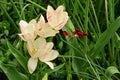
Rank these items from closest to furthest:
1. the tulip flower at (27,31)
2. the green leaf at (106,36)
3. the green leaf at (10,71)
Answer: the tulip flower at (27,31) → the green leaf at (10,71) → the green leaf at (106,36)

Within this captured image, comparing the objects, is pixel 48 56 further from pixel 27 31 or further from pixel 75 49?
pixel 75 49

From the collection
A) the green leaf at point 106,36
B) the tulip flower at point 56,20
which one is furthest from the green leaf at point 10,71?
the green leaf at point 106,36

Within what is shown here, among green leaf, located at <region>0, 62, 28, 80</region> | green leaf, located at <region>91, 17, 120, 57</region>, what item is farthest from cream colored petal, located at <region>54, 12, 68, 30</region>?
green leaf, located at <region>91, 17, 120, 57</region>

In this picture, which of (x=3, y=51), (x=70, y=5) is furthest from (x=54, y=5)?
(x=3, y=51)

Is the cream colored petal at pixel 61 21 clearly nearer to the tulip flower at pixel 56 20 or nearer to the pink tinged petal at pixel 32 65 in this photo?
the tulip flower at pixel 56 20

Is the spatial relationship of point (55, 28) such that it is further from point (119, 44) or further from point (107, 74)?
point (119, 44)

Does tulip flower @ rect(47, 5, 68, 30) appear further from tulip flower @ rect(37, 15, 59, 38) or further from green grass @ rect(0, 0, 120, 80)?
green grass @ rect(0, 0, 120, 80)
